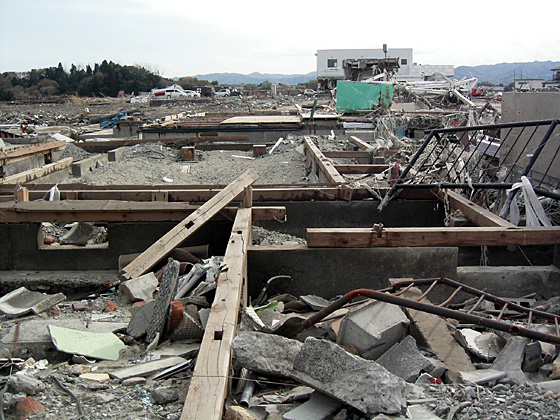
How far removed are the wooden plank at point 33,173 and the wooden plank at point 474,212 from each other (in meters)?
6.81

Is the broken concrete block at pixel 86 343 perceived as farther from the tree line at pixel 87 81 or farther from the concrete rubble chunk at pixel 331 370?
the tree line at pixel 87 81

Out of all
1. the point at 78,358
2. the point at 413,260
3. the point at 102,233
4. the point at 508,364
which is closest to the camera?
the point at 508,364

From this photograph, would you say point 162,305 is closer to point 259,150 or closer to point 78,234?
point 78,234

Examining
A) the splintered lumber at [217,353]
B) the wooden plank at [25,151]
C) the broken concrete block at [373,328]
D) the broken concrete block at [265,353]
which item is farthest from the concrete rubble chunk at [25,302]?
the wooden plank at [25,151]

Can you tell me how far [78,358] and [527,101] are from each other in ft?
21.4

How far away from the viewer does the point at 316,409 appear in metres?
2.69

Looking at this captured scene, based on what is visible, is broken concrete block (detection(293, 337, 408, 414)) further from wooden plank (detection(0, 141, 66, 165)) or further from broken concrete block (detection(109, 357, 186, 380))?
wooden plank (detection(0, 141, 66, 165))

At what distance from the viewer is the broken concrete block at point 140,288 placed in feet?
16.3

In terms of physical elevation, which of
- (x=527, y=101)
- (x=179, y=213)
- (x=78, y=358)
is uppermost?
(x=527, y=101)

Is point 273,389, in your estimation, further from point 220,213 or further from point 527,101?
point 527,101

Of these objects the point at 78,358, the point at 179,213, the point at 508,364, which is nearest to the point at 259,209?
the point at 179,213

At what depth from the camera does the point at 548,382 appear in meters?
2.98

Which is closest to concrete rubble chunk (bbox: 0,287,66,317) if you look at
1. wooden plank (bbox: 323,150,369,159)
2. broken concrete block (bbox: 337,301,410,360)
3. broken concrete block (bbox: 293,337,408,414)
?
broken concrete block (bbox: 337,301,410,360)

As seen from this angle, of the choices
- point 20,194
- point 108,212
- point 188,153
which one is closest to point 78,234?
point 20,194
